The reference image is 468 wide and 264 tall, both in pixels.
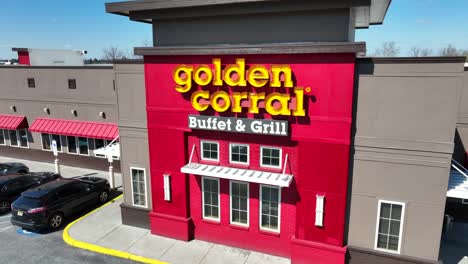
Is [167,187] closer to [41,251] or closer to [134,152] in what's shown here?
[134,152]

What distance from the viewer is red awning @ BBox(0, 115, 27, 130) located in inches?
998

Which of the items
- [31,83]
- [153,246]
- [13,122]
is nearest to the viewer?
[153,246]

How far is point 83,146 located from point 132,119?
11.7 meters

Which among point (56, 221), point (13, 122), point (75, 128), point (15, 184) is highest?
point (13, 122)

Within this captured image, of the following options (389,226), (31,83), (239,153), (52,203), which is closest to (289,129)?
(239,153)

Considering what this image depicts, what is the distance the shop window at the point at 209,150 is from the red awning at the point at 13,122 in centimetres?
1874

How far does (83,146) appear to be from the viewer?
24469mm

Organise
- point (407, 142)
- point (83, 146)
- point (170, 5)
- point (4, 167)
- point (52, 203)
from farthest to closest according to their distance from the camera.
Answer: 1. point (83, 146)
2. point (4, 167)
3. point (52, 203)
4. point (170, 5)
5. point (407, 142)

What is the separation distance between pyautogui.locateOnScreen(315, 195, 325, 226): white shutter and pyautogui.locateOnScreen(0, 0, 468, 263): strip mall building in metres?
0.08

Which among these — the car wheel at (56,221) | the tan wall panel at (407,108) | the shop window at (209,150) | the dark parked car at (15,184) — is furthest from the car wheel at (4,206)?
the tan wall panel at (407,108)

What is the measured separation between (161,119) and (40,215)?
695 cm

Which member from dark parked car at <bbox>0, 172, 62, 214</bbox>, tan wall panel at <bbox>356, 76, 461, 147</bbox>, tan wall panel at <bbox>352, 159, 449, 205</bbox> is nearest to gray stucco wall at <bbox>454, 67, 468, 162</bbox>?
tan wall panel at <bbox>352, 159, 449, 205</bbox>

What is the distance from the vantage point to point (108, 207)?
1781cm

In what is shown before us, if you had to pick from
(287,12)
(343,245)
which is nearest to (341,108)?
(287,12)
